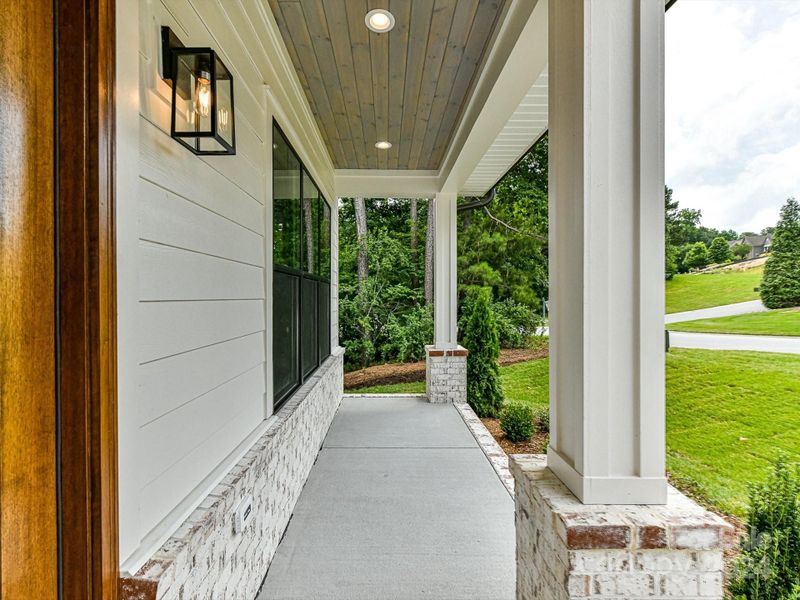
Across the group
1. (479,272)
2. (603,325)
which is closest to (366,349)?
(479,272)


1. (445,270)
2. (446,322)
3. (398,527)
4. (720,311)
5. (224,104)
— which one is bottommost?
(398,527)

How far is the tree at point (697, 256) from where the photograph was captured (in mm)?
1807

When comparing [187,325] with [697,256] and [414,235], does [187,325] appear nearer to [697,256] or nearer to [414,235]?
[697,256]

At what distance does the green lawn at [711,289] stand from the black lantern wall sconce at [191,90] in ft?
6.31

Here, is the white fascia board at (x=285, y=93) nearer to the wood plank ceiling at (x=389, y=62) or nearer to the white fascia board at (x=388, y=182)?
the wood plank ceiling at (x=389, y=62)

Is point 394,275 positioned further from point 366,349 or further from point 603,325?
point 603,325

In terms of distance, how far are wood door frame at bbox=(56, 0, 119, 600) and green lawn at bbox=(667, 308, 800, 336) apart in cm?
212

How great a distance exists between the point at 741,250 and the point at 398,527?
2368mm

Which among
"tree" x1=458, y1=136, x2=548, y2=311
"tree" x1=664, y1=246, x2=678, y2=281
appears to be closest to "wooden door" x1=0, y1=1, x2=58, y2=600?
"tree" x1=664, y1=246, x2=678, y2=281

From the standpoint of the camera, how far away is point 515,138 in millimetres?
4281

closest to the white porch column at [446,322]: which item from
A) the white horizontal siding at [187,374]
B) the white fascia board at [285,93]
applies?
the white fascia board at [285,93]

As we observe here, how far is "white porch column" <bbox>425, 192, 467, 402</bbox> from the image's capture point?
231 inches

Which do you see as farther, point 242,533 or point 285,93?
point 285,93

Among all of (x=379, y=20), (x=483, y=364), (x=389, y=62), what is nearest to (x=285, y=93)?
(x=389, y=62)
